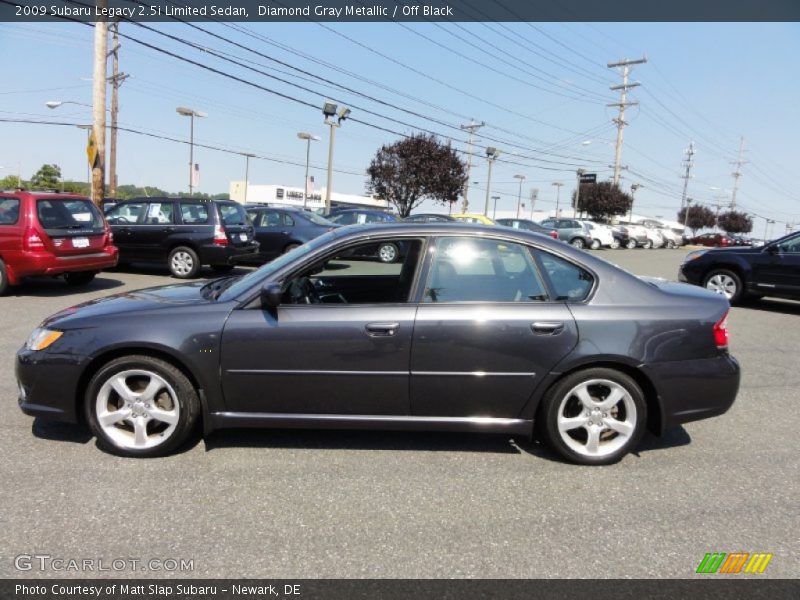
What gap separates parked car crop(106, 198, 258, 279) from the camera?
38.2ft

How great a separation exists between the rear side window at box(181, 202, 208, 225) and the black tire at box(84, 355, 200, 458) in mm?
8888

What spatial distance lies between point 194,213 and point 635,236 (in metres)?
33.3

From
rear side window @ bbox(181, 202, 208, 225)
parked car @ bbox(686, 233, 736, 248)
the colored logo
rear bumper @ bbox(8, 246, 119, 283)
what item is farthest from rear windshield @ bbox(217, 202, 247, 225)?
parked car @ bbox(686, 233, 736, 248)

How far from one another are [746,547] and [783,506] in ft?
1.97

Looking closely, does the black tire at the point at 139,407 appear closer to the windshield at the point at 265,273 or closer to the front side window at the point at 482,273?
the windshield at the point at 265,273

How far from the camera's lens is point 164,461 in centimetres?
344

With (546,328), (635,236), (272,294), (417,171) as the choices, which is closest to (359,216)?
(272,294)

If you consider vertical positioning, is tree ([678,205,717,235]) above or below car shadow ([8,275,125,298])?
above

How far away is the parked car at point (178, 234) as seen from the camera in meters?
11.7

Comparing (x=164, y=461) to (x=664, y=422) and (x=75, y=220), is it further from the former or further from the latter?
(x=75, y=220)

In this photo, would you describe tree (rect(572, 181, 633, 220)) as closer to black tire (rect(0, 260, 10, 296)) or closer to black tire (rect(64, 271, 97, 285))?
black tire (rect(64, 271, 97, 285))
